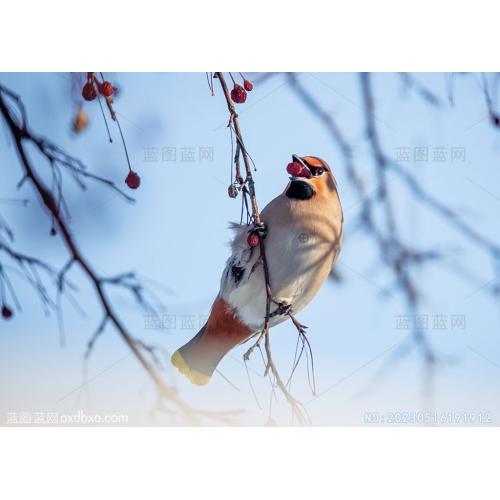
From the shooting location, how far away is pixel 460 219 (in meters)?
2.48

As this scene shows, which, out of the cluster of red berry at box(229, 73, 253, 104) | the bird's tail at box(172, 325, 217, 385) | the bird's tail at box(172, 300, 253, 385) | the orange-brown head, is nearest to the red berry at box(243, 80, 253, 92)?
the cluster of red berry at box(229, 73, 253, 104)

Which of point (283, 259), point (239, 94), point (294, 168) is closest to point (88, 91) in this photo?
point (239, 94)

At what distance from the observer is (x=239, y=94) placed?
243 centimetres

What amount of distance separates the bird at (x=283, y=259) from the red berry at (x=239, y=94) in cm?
32

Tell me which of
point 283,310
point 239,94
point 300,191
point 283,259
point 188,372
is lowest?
point 188,372

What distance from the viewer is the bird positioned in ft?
7.41

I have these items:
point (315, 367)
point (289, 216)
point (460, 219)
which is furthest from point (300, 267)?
point (460, 219)

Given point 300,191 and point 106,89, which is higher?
point 106,89

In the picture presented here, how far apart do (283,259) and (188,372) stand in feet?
1.87

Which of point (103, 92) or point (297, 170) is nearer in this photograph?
point (297, 170)

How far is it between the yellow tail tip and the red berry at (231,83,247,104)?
0.93 meters

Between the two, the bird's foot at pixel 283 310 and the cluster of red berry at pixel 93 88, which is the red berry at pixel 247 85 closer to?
the cluster of red berry at pixel 93 88

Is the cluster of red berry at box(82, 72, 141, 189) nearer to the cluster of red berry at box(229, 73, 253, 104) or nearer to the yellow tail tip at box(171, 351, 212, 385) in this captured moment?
the cluster of red berry at box(229, 73, 253, 104)

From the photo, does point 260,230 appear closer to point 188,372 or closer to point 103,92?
point 188,372
